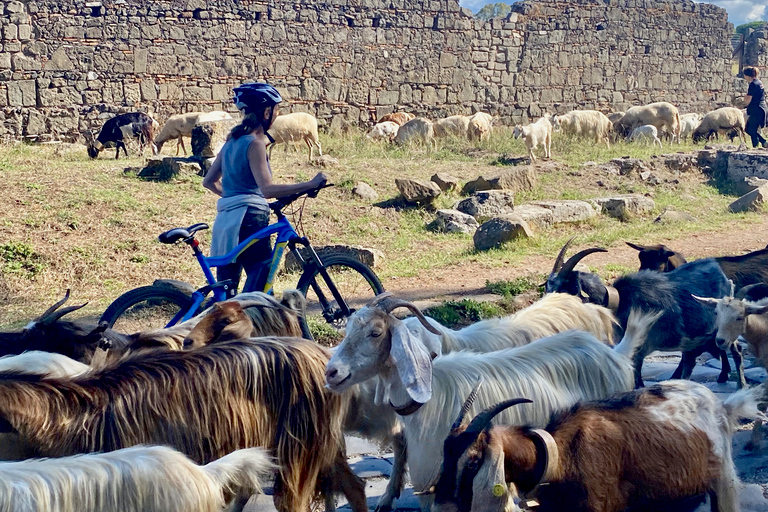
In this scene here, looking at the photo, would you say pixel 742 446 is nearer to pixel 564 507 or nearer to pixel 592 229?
pixel 564 507

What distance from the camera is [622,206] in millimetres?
13023

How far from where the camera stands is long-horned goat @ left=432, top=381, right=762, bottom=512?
10.1 feet

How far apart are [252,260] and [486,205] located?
6.97 meters

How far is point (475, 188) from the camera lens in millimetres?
13414

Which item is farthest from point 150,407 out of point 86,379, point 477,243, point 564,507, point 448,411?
point 477,243

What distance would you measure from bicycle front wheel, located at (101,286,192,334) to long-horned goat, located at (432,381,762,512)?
2979 millimetres

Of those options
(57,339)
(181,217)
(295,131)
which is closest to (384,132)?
(295,131)

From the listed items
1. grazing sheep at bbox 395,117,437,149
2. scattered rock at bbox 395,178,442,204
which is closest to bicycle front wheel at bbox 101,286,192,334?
scattered rock at bbox 395,178,442,204

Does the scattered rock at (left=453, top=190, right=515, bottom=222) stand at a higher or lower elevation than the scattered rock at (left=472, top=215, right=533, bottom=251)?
higher

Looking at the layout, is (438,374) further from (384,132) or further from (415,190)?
(384,132)

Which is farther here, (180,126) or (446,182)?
(180,126)

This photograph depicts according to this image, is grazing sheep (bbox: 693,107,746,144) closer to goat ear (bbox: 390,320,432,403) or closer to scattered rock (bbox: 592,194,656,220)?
scattered rock (bbox: 592,194,656,220)

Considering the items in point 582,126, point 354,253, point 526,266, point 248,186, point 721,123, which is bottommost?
point 526,266

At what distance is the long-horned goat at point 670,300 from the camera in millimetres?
6113
